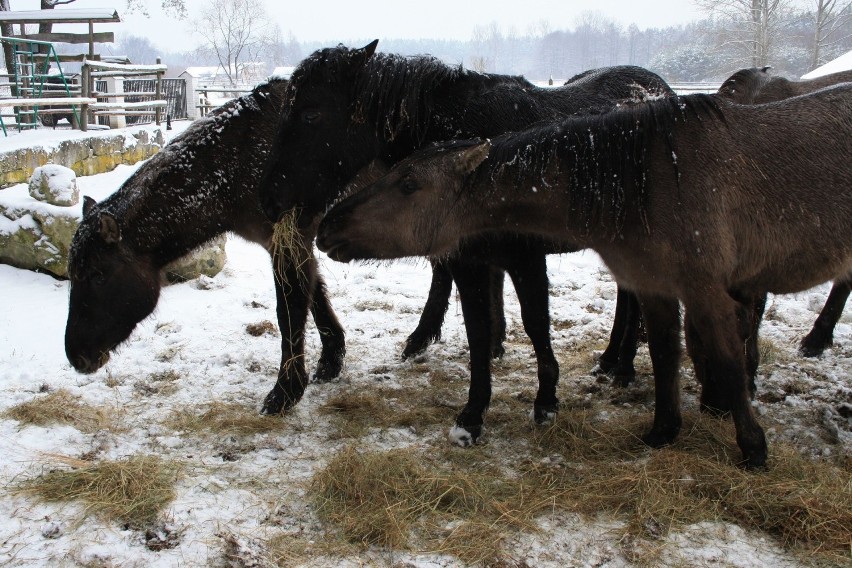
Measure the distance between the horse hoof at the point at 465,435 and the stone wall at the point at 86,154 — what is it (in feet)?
24.0

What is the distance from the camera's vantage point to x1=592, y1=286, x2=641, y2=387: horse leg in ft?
15.6

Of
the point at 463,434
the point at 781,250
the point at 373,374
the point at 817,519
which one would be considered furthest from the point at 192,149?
the point at 817,519

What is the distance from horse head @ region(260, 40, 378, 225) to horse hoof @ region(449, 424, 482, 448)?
1.60 meters

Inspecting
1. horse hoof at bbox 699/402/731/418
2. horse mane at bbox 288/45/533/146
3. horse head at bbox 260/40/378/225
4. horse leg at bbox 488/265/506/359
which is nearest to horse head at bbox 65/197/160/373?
horse head at bbox 260/40/378/225

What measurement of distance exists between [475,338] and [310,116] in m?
1.66

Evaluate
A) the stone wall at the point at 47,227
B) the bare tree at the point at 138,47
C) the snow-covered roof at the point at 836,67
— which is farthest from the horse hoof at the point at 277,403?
the bare tree at the point at 138,47

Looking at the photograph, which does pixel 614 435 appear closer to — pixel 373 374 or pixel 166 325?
pixel 373 374

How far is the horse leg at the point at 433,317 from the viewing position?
5.50 meters

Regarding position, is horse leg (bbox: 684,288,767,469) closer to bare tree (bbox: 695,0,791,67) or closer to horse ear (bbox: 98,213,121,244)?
horse ear (bbox: 98,213,121,244)

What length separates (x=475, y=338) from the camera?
3.95m

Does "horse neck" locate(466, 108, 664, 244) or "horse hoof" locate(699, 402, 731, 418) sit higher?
"horse neck" locate(466, 108, 664, 244)

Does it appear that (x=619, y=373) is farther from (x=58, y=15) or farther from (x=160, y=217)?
(x=58, y=15)

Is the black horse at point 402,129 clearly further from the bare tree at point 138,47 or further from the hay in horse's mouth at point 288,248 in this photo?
the bare tree at point 138,47

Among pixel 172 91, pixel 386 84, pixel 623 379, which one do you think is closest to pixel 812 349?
pixel 623 379
